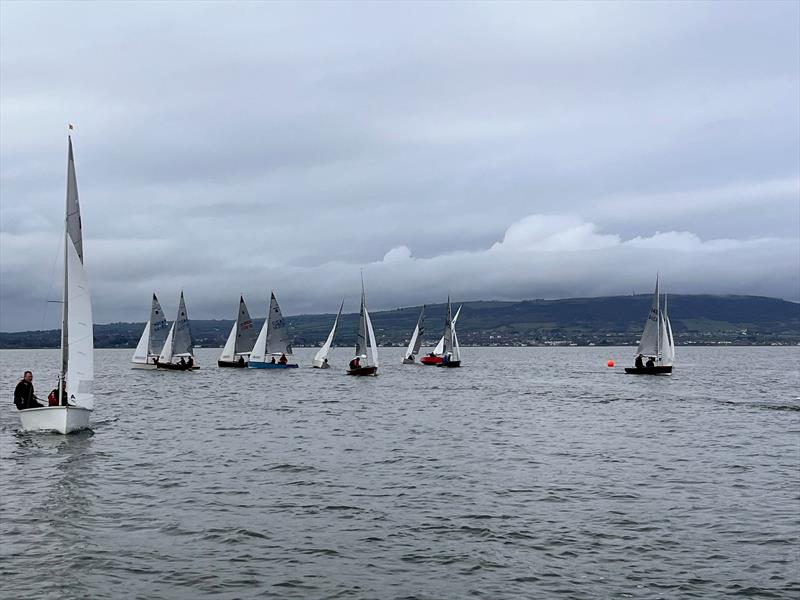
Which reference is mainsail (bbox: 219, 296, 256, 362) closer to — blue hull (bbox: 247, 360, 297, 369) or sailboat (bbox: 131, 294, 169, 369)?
blue hull (bbox: 247, 360, 297, 369)

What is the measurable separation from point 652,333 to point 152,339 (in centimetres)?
6386

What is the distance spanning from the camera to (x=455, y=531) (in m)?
18.0

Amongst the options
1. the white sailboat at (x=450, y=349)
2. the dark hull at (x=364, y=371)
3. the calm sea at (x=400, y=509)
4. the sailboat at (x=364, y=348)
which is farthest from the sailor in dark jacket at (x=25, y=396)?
the white sailboat at (x=450, y=349)

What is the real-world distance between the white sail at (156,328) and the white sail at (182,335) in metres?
5.77

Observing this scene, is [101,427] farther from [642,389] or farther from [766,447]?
[642,389]

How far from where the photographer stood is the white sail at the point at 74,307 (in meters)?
32.1

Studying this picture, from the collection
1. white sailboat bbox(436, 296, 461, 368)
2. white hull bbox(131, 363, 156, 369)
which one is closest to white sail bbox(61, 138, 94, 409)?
white hull bbox(131, 363, 156, 369)

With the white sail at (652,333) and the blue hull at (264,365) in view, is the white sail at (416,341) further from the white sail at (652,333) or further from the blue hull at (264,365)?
the white sail at (652,333)

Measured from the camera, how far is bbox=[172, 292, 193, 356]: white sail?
90250 millimetres

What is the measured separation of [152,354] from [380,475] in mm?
86361

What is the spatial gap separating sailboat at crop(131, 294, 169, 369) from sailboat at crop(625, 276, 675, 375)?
57126 mm

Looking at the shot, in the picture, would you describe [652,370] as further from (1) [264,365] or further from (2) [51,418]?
(2) [51,418]

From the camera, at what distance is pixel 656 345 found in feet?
296

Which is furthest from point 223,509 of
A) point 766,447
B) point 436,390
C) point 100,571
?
point 436,390
